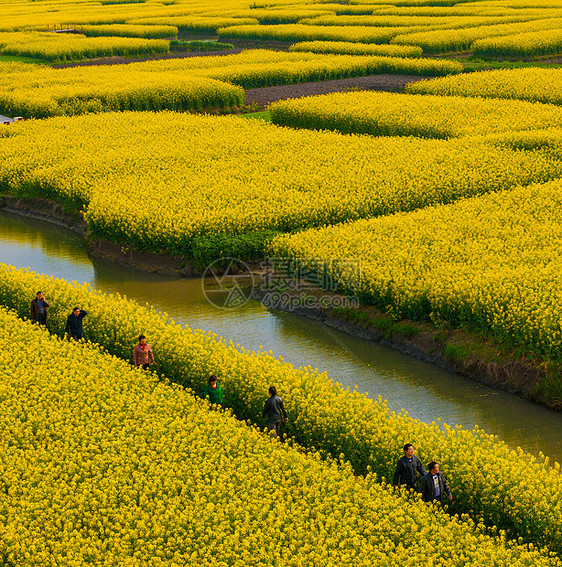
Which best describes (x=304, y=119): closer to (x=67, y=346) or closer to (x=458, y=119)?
(x=458, y=119)

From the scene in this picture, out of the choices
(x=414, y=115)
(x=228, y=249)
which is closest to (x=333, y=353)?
(x=228, y=249)

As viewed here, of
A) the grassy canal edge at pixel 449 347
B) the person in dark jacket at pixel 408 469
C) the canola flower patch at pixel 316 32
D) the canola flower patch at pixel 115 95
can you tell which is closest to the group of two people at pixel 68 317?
the grassy canal edge at pixel 449 347

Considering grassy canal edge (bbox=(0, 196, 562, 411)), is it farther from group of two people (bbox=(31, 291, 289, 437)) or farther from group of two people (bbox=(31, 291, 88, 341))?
group of two people (bbox=(31, 291, 88, 341))

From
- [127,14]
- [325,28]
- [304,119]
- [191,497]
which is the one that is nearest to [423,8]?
[325,28]

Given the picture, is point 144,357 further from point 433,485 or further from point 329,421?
point 433,485

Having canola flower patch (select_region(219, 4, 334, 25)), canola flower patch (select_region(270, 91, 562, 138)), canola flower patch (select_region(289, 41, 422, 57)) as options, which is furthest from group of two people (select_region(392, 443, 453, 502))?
canola flower patch (select_region(219, 4, 334, 25))

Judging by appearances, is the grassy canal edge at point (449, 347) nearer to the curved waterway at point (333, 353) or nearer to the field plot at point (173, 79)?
the curved waterway at point (333, 353)

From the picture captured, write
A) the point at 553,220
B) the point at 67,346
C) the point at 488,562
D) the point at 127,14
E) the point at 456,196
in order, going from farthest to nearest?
the point at 127,14 < the point at 456,196 < the point at 553,220 < the point at 67,346 < the point at 488,562
